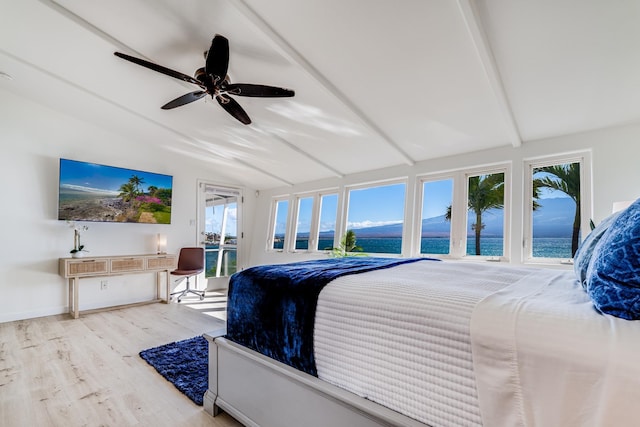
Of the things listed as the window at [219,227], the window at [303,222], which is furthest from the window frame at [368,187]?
the window at [219,227]

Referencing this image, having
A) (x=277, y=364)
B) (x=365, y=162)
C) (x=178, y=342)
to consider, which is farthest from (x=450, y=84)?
(x=178, y=342)

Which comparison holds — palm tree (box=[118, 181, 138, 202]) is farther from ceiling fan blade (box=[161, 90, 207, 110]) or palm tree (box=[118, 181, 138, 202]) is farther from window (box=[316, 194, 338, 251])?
window (box=[316, 194, 338, 251])

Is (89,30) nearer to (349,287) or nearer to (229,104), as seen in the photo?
(229,104)

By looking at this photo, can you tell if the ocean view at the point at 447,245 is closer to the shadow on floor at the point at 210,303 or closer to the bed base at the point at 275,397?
the shadow on floor at the point at 210,303

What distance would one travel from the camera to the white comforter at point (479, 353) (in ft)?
2.29

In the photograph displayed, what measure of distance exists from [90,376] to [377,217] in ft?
13.4

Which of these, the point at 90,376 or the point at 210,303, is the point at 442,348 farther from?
the point at 210,303

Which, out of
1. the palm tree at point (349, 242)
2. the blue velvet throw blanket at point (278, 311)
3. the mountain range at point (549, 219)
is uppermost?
the mountain range at point (549, 219)

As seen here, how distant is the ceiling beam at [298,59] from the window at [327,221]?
2194mm

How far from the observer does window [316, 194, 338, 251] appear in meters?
5.50

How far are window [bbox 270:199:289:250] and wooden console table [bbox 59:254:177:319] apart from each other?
7.02ft

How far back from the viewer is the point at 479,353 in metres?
0.85

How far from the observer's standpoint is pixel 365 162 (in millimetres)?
4496

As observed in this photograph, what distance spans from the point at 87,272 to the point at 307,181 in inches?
147
